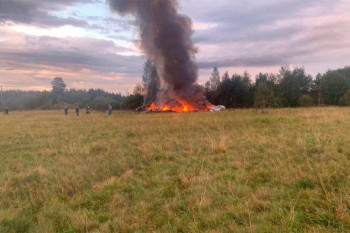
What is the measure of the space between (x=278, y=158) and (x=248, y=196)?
9.47 feet

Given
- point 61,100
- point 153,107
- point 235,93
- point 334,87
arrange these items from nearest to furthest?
point 153,107, point 334,87, point 235,93, point 61,100

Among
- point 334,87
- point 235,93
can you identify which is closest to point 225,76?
point 235,93

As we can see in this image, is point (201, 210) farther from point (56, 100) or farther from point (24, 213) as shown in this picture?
point (56, 100)

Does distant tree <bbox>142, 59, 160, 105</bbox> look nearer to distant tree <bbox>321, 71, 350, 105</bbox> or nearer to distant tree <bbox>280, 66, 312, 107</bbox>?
distant tree <bbox>280, 66, 312, 107</bbox>

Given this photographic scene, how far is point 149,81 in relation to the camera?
67250 millimetres

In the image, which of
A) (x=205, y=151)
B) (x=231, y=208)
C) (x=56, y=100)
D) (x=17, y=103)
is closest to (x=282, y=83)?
(x=205, y=151)

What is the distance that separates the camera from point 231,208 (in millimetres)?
4641

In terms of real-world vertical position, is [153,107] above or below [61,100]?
below

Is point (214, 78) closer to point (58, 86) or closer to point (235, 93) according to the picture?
point (235, 93)

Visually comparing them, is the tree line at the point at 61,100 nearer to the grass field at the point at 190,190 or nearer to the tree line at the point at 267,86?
the tree line at the point at 267,86

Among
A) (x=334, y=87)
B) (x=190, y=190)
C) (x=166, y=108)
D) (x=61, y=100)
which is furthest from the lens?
(x=61, y=100)

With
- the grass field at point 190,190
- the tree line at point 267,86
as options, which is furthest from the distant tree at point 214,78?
the grass field at point 190,190

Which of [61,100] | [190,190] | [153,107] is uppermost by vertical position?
[61,100]

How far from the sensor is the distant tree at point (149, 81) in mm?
64625
